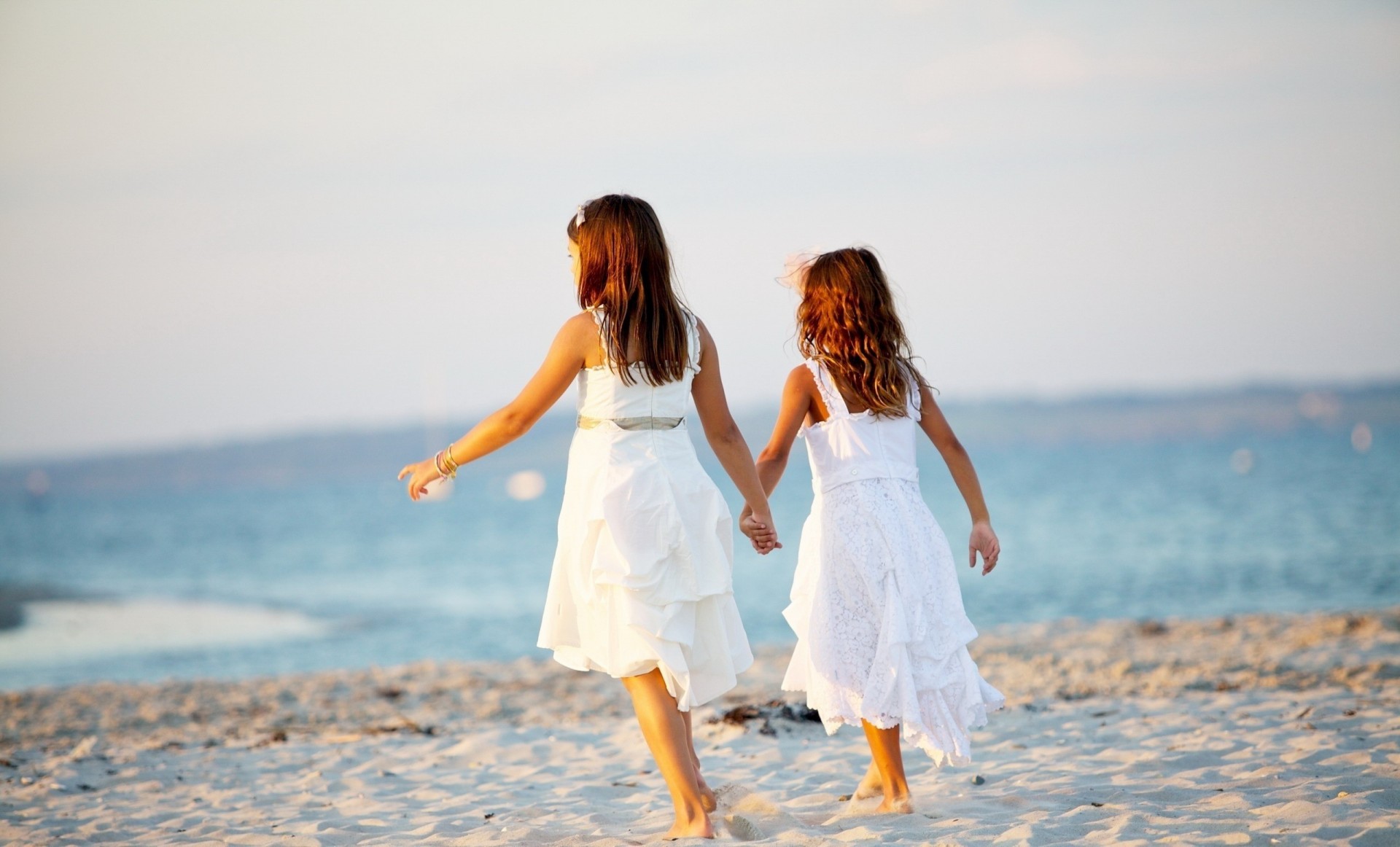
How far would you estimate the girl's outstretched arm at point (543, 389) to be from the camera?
3.25m

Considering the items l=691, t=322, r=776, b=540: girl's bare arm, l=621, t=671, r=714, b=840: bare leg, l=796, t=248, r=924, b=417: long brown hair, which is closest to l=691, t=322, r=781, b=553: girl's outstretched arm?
l=691, t=322, r=776, b=540: girl's bare arm

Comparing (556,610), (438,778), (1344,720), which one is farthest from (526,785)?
(1344,720)

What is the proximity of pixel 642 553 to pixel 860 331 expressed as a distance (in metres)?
1.10

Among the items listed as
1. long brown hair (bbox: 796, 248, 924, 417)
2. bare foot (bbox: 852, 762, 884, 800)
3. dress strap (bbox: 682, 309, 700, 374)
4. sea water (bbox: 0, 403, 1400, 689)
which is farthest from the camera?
sea water (bbox: 0, 403, 1400, 689)

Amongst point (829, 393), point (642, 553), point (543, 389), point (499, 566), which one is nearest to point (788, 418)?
point (829, 393)

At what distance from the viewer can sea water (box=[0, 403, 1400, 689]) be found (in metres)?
13.5

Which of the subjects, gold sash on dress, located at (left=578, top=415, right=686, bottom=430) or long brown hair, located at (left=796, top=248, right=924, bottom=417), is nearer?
gold sash on dress, located at (left=578, top=415, right=686, bottom=430)

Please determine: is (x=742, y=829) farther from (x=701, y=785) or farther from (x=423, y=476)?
(x=423, y=476)

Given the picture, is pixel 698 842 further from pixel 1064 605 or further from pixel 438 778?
pixel 1064 605

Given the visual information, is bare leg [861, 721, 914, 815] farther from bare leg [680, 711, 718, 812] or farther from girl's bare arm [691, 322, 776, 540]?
girl's bare arm [691, 322, 776, 540]

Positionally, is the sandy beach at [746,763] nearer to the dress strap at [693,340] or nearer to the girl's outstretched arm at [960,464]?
the girl's outstretched arm at [960,464]

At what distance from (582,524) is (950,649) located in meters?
1.30

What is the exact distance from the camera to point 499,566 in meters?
24.9

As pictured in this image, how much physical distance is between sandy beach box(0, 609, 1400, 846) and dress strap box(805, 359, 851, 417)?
54.4 inches
